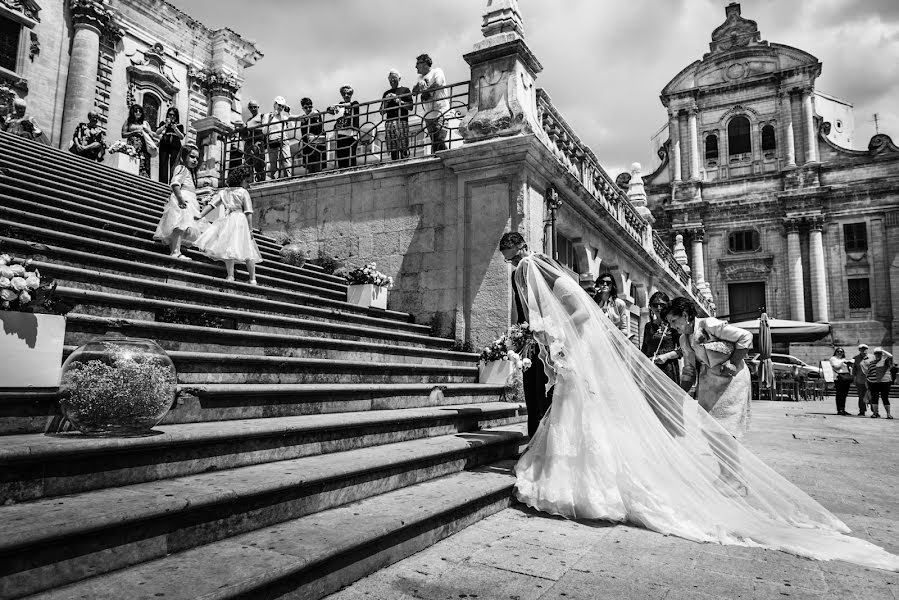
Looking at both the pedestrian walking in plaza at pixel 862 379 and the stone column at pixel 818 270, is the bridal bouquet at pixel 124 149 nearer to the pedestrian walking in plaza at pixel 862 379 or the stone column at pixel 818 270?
the pedestrian walking in plaza at pixel 862 379

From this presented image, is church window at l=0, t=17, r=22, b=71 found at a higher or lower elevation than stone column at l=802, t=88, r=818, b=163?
lower

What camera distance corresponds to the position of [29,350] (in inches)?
136

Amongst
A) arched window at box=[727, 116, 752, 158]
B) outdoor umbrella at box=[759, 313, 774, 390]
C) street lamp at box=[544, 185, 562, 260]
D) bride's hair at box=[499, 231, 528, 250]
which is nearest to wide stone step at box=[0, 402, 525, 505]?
bride's hair at box=[499, 231, 528, 250]

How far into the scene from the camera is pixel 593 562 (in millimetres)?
3213

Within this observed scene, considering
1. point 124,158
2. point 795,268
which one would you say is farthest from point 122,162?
point 795,268

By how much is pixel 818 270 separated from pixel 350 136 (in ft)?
123

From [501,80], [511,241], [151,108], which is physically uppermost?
[151,108]

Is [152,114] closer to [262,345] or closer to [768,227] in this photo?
[262,345]

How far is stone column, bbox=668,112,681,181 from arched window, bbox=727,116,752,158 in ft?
11.4

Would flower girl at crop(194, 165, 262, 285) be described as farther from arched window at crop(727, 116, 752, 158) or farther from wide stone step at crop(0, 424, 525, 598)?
arched window at crop(727, 116, 752, 158)

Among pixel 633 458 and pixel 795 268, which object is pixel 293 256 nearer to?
pixel 633 458

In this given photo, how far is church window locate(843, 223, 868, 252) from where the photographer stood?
1494 inches

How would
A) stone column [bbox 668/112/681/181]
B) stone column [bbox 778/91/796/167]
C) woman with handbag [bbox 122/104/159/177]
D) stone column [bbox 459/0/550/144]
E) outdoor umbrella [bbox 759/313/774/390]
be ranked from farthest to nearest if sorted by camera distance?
stone column [bbox 668/112/681/181] → stone column [bbox 778/91/796/167] → outdoor umbrella [bbox 759/313/774/390] → woman with handbag [bbox 122/104/159/177] → stone column [bbox 459/0/550/144]

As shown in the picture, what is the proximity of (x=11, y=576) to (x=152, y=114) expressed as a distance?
25644mm
